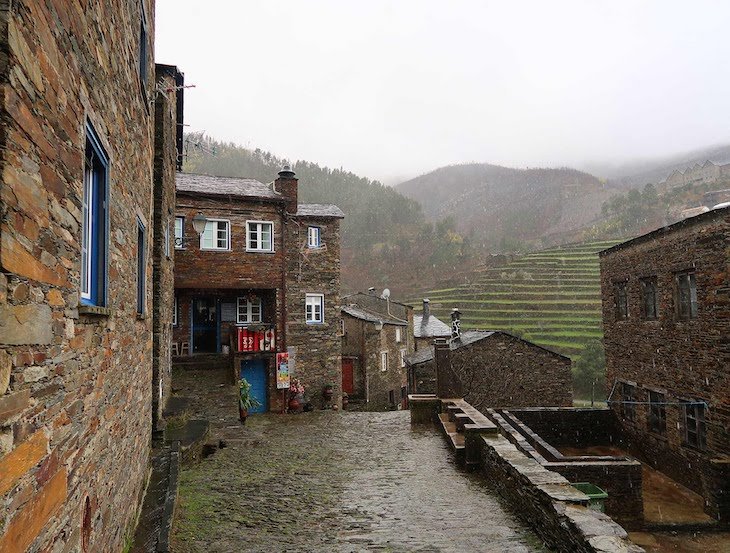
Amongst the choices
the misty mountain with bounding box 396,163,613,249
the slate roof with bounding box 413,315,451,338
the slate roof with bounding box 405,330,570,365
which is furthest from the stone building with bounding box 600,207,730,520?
the misty mountain with bounding box 396,163,613,249

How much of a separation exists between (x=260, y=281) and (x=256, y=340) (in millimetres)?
2192

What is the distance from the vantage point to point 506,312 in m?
44.6

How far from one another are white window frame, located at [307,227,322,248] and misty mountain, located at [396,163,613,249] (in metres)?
71.3

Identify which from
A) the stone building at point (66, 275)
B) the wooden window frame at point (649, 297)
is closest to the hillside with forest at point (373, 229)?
the wooden window frame at point (649, 297)

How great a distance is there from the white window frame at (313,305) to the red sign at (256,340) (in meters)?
1.81

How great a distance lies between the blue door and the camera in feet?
60.8

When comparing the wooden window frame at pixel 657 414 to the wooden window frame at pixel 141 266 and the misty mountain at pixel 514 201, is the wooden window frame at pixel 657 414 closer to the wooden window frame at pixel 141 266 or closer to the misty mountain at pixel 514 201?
the wooden window frame at pixel 141 266

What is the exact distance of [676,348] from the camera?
13008mm

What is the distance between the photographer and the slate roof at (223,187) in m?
17.5

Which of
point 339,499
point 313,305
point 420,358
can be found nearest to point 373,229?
point 420,358

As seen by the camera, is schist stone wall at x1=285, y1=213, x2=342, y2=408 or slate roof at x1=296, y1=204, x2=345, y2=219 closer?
schist stone wall at x1=285, y1=213, x2=342, y2=408

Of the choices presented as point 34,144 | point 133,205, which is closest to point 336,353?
point 133,205

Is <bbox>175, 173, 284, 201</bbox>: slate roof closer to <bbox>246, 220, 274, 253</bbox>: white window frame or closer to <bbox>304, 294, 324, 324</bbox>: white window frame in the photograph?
<bbox>246, 220, 274, 253</bbox>: white window frame

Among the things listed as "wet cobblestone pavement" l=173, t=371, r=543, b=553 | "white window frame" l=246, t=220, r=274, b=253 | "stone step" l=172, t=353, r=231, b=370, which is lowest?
"wet cobblestone pavement" l=173, t=371, r=543, b=553
